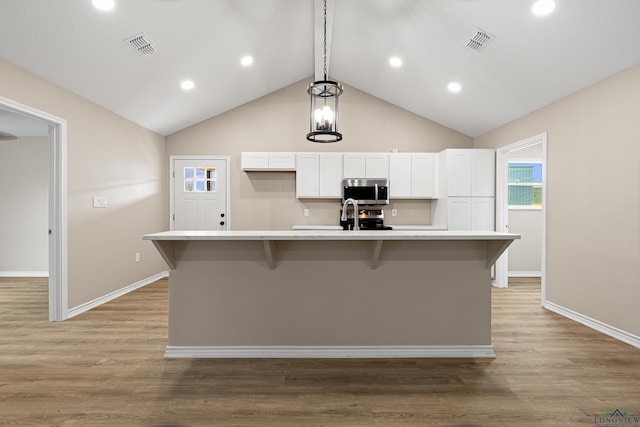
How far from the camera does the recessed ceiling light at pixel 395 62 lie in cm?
425

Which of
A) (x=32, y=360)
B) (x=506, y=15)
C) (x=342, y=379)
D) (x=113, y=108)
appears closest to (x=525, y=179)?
(x=506, y=15)

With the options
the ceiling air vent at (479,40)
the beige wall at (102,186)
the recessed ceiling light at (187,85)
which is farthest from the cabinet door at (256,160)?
the ceiling air vent at (479,40)

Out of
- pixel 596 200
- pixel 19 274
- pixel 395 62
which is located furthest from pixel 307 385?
pixel 19 274

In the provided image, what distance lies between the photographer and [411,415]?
1802 mm

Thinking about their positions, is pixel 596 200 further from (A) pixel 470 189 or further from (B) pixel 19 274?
(B) pixel 19 274

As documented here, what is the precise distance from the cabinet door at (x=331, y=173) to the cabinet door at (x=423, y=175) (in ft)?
3.90

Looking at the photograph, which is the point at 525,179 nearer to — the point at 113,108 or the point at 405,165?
the point at 405,165

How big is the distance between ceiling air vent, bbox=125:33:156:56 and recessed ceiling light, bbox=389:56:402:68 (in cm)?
282

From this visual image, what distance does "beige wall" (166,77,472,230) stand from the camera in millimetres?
5602

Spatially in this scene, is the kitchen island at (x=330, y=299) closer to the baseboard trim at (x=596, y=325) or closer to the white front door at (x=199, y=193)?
the baseboard trim at (x=596, y=325)

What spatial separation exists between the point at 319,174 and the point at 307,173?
194mm

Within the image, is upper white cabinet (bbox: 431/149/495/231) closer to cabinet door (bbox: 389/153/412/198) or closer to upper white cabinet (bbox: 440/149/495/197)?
upper white cabinet (bbox: 440/149/495/197)

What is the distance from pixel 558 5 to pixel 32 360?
4.87 meters

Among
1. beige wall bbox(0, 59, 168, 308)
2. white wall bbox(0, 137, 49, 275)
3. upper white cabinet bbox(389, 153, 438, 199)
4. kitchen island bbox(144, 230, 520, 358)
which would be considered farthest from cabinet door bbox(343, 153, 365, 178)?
white wall bbox(0, 137, 49, 275)
